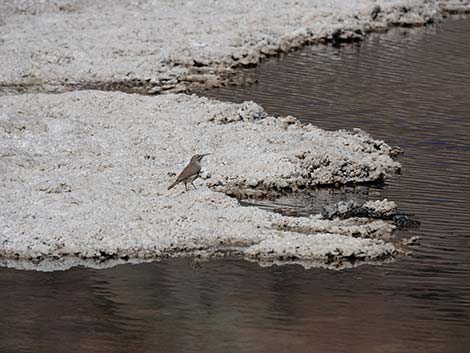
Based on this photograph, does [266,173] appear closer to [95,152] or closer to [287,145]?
[287,145]

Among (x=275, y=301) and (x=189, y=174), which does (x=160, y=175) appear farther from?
(x=275, y=301)

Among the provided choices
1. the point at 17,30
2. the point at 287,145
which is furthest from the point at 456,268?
the point at 17,30

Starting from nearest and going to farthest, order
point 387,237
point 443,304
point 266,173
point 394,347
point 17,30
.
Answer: point 394,347, point 443,304, point 387,237, point 266,173, point 17,30

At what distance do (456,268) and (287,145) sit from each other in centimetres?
410

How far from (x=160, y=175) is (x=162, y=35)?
8.49 metres

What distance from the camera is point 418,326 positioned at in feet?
35.9

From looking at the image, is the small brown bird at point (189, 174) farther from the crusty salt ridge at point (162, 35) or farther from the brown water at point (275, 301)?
the crusty salt ridge at point (162, 35)

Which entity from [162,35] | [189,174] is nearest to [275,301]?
[189,174]

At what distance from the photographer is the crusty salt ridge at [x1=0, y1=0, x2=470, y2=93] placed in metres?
20.4

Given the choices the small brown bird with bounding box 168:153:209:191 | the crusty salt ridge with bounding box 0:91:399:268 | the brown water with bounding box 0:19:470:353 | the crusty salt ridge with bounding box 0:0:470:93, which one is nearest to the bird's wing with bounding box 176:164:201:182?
the small brown bird with bounding box 168:153:209:191

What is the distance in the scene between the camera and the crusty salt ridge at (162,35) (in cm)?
2042

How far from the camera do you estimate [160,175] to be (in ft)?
49.3

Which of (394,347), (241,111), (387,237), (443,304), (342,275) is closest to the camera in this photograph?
(394,347)

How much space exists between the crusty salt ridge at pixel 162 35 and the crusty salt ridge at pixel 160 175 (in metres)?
2.09
